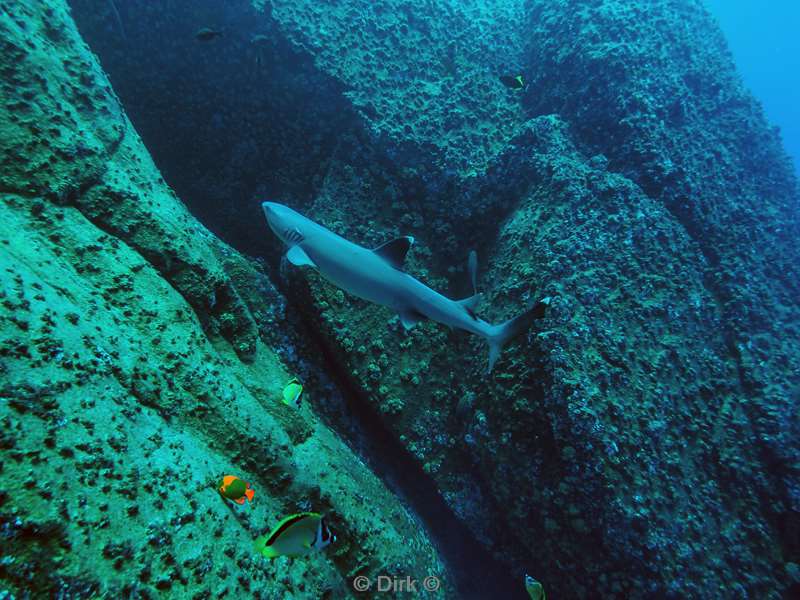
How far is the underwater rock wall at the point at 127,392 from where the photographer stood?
2.06 metres

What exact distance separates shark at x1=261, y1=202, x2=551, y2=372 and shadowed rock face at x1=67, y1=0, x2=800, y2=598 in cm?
124

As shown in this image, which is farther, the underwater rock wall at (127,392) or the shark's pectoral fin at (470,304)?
the shark's pectoral fin at (470,304)

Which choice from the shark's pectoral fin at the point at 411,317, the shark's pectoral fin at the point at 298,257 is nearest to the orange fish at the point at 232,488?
the shark's pectoral fin at the point at 298,257

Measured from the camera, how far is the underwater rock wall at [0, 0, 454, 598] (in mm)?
2061

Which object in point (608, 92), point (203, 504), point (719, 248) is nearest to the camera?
point (203, 504)

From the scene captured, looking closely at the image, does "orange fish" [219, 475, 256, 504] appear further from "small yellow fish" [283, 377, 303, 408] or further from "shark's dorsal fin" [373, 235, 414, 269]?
"shark's dorsal fin" [373, 235, 414, 269]

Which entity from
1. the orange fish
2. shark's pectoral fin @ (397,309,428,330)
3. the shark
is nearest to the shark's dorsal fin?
the shark

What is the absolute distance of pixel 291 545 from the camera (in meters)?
2.72

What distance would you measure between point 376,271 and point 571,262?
2.75 m

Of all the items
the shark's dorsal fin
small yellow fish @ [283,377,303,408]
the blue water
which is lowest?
small yellow fish @ [283,377,303,408]

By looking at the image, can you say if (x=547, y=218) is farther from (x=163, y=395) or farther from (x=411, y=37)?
(x=163, y=395)

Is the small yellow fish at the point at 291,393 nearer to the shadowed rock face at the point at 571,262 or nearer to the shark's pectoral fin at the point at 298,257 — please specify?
the shadowed rock face at the point at 571,262

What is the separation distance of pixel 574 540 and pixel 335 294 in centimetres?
416

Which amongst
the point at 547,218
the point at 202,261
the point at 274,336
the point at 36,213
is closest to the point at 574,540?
the point at 547,218
